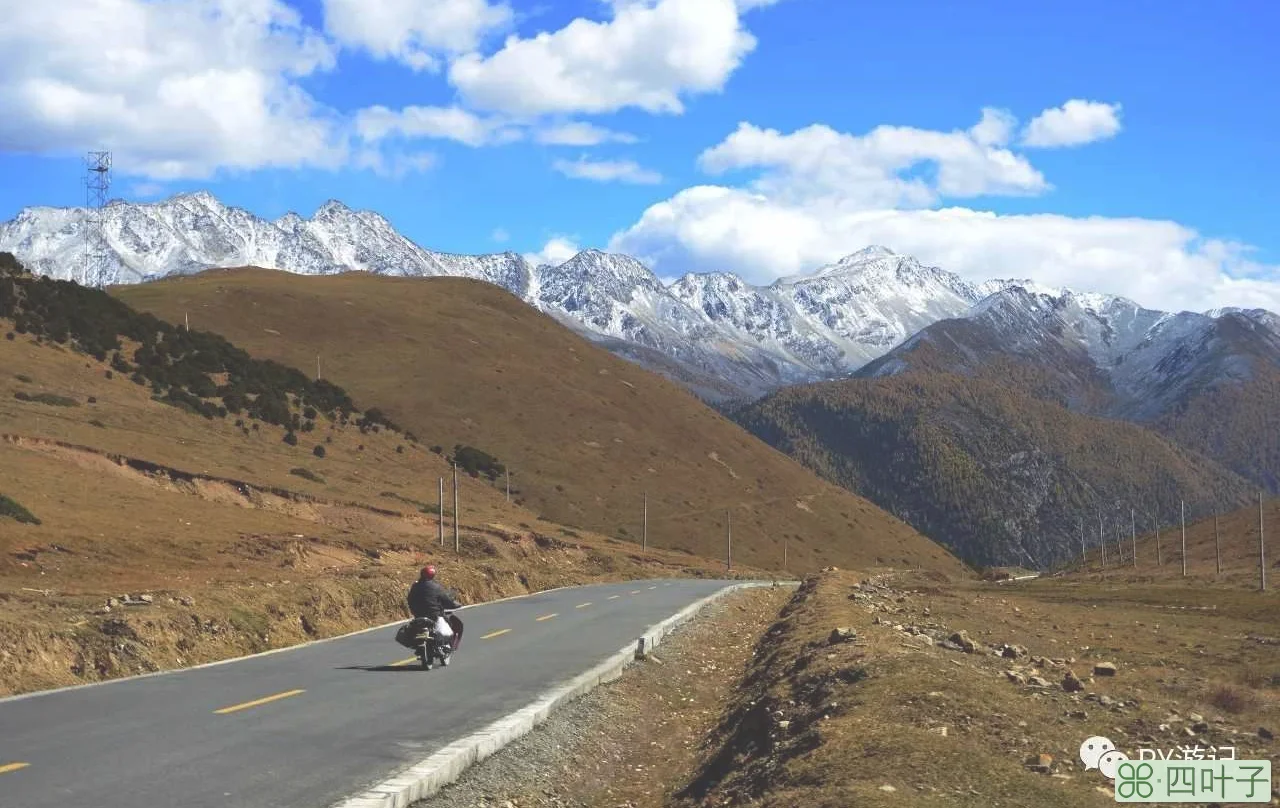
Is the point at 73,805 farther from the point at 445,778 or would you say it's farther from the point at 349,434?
the point at 349,434

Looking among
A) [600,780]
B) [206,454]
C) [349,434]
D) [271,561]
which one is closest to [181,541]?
[271,561]

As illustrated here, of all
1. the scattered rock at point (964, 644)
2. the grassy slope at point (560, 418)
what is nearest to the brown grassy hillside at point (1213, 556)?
the grassy slope at point (560, 418)

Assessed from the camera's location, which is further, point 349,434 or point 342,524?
point 349,434

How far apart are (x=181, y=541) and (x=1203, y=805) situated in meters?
36.6

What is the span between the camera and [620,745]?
1617 cm

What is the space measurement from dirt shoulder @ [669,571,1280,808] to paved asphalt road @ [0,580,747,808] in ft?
11.2

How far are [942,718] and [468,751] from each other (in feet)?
17.6

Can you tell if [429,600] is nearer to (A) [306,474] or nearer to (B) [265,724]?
(B) [265,724]

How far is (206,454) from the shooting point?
6531cm

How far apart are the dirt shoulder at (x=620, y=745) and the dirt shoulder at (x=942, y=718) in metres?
0.58

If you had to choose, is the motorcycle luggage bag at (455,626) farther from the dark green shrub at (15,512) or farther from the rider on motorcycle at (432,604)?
the dark green shrub at (15,512)

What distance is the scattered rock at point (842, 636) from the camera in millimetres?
22484

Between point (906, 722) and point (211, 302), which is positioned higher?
point (211, 302)

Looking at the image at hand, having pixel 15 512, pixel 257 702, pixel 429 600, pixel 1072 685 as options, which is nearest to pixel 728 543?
pixel 15 512
